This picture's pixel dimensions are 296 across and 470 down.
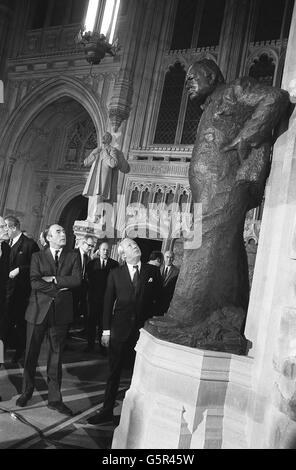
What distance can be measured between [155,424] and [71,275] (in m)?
1.85

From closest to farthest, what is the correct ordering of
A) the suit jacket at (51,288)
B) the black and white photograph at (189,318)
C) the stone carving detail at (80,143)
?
the black and white photograph at (189,318)
the suit jacket at (51,288)
the stone carving detail at (80,143)

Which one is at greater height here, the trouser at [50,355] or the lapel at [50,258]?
the lapel at [50,258]

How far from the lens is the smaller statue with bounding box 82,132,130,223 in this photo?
961cm

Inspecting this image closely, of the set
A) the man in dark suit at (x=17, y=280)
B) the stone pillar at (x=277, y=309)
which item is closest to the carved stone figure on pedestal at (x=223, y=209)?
the stone pillar at (x=277, y=309)

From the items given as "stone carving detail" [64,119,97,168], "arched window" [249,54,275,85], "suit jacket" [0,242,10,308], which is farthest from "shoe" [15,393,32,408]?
"stone carving detail" [64,119,97,168]

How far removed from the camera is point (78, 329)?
7.54 meters

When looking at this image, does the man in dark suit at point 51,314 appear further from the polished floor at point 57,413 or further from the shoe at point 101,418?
the shoe at point 101,418

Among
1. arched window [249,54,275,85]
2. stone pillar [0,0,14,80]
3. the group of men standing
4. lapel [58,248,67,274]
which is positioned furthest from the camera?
stone pillar [0,0,14,80]

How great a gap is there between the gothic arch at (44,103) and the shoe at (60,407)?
10.3 metres

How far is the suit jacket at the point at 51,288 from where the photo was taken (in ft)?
11.6

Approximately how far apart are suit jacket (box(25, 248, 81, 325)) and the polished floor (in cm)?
70

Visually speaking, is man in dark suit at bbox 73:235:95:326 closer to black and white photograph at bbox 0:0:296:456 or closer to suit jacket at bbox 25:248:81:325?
black and white photograph at bbox 0:0:296:456

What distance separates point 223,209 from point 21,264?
339 cm

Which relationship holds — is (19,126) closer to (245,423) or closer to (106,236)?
(106,236)
